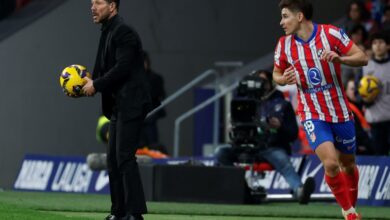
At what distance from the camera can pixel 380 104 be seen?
1809cm

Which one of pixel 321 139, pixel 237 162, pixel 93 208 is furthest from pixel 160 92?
pixel 321 139

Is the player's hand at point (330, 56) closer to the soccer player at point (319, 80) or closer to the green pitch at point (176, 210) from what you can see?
Result: the soccer player at point (319, 80)

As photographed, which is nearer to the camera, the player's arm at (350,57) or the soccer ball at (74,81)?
the player's arm at (350,57)

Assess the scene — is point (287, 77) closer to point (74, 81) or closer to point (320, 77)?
point (320, 77)

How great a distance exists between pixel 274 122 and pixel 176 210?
2431mm

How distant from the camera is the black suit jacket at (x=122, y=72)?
1227 cm

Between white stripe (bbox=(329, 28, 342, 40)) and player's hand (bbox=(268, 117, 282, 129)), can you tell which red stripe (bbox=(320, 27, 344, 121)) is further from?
player's hand (bbox=(268, 117, 282, 129))

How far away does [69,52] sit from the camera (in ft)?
72.5

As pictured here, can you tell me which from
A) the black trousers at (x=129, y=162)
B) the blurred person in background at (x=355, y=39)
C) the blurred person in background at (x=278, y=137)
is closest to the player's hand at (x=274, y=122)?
the blurred person in background at (x=278, y=137)

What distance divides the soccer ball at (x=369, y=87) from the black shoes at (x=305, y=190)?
5.57ft

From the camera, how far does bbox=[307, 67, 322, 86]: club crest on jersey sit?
1273cm

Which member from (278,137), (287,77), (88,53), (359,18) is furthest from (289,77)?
(88,53)

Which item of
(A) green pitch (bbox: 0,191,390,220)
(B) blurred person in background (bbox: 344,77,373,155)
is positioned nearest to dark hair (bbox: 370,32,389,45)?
(B) blurred person in background (bbox: 344,77,373,155)

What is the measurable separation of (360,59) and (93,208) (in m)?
4.20
